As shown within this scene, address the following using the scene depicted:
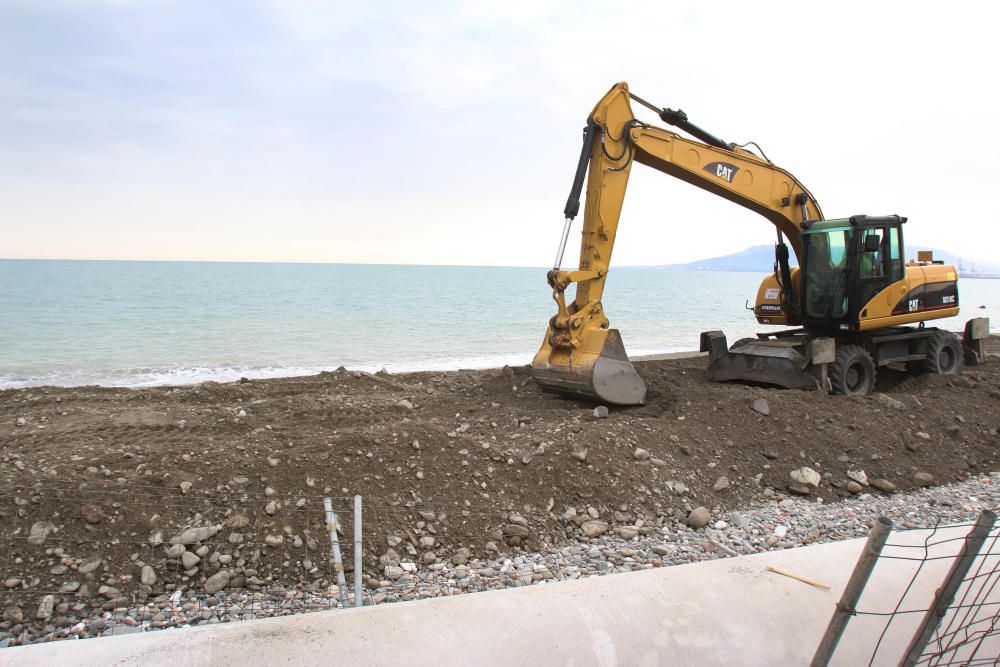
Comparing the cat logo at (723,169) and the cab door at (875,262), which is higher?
the cat logo at (723,169)

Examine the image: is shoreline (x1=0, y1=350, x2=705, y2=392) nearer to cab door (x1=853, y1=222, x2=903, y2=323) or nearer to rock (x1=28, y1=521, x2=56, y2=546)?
cab door (x1=853, y1=222, x2=903, y2=323)

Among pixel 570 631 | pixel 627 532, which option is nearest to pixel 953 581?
pixel 570 631

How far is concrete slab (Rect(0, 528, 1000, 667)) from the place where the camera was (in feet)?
9.44

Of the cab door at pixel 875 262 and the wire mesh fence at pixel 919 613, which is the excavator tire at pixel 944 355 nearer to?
the cab door at pixel 875 262

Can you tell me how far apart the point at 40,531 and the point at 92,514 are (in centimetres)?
30

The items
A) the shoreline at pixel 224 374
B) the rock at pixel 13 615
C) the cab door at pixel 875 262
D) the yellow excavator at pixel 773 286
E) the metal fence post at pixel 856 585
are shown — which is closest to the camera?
the metal fence post at pixel 856 585

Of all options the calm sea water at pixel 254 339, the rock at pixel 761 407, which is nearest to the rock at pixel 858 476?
the rock at pixel 761 407

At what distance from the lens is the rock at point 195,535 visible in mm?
4672

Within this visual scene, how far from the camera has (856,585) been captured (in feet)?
7.73

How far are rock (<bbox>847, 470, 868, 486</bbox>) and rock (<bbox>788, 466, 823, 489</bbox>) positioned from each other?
0.31 metres

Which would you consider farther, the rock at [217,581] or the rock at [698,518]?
the rock at [698,518]

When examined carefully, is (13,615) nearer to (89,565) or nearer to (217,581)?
(89,565)

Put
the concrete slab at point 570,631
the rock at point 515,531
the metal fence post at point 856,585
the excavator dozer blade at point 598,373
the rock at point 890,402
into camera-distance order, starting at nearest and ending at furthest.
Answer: the metal fence post at point 856,585, the concrete slab at point 570,631, the rock at point 515,531, the excavator dozer blade at point 598,373, the rock at point 890,402

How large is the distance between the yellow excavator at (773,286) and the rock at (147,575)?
468cm
